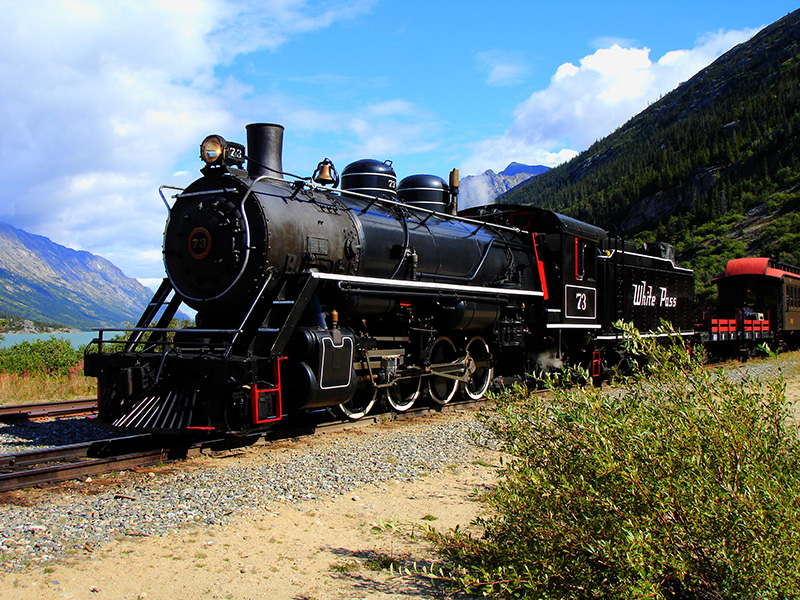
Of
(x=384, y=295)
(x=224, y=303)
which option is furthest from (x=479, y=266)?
(x=224, y=303)

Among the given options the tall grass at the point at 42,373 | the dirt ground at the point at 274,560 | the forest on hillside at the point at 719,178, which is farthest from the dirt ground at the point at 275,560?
the forest on hillside at the point at 719,178

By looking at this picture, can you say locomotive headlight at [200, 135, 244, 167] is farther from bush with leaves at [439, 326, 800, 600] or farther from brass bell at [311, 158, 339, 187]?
bush with leaves at [439, 326, 800, 600]

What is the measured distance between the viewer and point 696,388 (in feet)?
11.7

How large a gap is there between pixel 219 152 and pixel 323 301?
2.44 metres

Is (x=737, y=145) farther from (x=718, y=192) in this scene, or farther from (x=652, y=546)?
(x=652, y=546)

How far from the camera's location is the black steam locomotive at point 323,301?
770cm

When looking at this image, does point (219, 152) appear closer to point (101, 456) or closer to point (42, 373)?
point (101, 456)

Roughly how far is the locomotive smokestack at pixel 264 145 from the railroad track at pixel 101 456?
12.5 ft

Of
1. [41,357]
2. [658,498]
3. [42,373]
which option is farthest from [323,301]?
[41,357]

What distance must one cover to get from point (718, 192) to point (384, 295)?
70.6 m

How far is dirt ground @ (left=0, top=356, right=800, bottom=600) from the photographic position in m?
4.02

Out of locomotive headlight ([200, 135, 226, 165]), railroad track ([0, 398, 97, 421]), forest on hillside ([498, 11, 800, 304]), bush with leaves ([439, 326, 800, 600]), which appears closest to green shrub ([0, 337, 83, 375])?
railroad track ([0, 398, 97, 421])

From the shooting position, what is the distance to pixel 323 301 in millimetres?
8703

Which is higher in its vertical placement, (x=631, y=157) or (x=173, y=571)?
(x=631, y=157)
